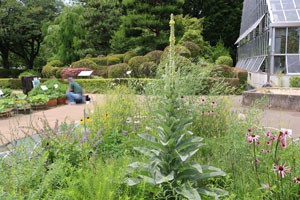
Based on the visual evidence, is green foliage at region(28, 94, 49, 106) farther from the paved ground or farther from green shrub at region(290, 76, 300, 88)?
green shrub at region(290, 76, 300, 88)

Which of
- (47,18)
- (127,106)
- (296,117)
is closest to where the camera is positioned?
(127,106)

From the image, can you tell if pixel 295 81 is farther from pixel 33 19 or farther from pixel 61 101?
pixel 33 19

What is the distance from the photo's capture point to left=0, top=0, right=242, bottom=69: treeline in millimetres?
18469

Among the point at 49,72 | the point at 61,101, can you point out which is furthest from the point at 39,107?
the point at 49,72

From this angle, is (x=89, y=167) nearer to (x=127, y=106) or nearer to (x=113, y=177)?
(x=113, y=177)

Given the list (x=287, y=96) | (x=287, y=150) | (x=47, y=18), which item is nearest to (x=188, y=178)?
(x=287, y=150)

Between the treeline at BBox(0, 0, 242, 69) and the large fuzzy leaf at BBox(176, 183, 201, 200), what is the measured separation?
15.2 m

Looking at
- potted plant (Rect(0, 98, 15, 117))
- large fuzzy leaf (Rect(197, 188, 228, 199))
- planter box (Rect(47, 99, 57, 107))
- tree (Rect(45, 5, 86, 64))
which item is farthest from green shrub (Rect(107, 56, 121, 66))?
large fuzzy leaf (Rect(197, 188, 228, 199))

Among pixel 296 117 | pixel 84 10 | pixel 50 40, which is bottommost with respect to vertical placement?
pixel 296 117

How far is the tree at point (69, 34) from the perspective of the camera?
21.7 metres

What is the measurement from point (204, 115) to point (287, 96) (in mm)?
5261

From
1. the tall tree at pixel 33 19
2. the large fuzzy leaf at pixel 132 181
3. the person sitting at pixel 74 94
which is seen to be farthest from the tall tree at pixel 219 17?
the large fuzzy leaf at pixel 132 181

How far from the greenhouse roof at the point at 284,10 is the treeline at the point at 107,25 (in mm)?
4751

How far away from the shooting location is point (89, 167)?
97.5 inches
